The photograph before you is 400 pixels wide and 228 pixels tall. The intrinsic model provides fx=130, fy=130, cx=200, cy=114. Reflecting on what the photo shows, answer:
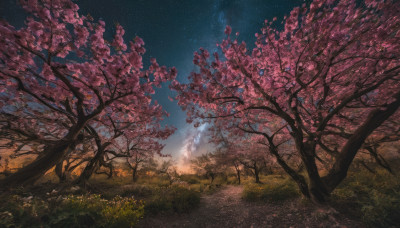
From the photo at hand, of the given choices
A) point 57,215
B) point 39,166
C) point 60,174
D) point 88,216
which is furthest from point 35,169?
point 60,174

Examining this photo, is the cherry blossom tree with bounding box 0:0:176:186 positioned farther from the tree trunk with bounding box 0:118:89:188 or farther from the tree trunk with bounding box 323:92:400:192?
the tree trunk with bounding box 323:92:400:192

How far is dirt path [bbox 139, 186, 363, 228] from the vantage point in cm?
475

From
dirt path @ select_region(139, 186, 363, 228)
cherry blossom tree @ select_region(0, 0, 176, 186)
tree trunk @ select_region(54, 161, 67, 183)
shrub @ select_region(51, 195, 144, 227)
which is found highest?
cherry blossom tree @ select_region(0, 0, 176, 186)

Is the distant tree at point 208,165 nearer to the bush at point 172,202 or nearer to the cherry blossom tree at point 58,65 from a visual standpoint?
the bush at point 172,202

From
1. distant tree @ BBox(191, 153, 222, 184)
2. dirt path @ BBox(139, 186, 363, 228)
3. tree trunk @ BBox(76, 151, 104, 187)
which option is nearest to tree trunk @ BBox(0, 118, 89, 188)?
dirt path @ BBox(139, 186, 363, 228)

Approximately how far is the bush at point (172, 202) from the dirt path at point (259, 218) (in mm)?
385

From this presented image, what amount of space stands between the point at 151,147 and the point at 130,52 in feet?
35.6

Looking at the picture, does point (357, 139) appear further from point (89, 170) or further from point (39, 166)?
point (89, 170)

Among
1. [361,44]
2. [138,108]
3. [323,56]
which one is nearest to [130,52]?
[138,108]

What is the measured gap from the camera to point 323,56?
529cm

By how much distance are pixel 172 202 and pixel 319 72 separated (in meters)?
9.41

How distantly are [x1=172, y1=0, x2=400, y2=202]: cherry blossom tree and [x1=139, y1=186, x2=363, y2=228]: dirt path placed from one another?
933 millimetres

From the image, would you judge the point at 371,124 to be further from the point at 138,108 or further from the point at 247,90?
the point at 138,108

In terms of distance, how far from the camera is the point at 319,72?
411 centimetres
